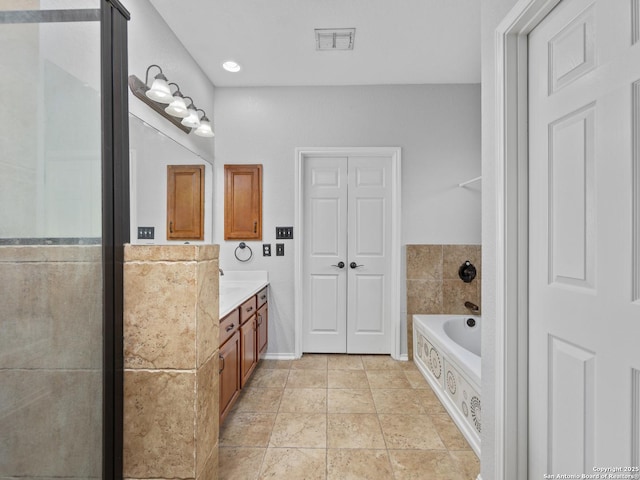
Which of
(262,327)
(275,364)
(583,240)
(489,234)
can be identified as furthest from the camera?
(275,364)

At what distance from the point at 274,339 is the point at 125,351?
7.05ft

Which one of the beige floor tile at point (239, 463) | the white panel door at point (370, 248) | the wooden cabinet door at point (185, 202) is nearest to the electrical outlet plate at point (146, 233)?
the wooden cabinet door at point (185, 202)

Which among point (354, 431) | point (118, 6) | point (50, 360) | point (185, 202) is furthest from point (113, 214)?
point (354, 431)

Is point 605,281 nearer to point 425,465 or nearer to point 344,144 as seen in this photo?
point 425,465

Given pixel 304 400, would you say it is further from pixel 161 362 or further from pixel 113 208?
pixel 113 208

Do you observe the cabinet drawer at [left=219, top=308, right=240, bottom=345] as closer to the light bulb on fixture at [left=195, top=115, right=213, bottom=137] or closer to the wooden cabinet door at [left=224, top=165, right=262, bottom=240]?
the wooden cabinet door at [left=224, top=165, right=262, bottom=240]

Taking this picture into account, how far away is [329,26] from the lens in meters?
2.21

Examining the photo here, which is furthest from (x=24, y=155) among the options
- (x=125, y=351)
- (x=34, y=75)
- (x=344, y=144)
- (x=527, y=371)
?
(x=344, y=144)

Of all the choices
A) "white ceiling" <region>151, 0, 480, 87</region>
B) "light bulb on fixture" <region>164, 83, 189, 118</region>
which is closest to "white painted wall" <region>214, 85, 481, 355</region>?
"white ceiling" <region>151, 0, 480, 87</region>

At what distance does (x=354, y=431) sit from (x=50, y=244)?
184cm

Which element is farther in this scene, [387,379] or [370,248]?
[370,248]

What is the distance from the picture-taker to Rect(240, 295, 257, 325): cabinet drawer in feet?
7.34

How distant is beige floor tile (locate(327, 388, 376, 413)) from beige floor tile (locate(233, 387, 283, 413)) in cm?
39

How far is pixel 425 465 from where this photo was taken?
1.63m
